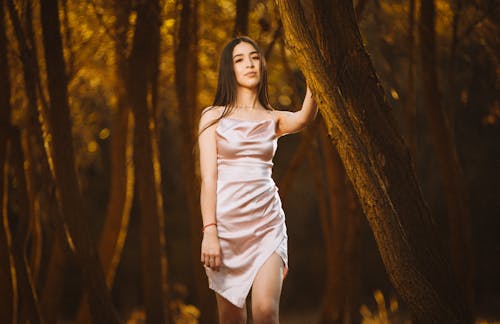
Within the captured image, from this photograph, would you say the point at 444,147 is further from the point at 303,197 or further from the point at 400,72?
the point at 303,197

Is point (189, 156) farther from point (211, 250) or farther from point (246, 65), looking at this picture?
point (211, 250)

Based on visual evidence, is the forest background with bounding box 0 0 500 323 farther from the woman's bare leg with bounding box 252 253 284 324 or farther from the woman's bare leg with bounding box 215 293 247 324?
the woman's bare leg with bounding box 215 293 247 324

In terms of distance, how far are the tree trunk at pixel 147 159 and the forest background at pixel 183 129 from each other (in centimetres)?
1

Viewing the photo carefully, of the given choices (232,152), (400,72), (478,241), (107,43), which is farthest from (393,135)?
(478,241)

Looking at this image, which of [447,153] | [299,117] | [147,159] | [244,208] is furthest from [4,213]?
[447,153]

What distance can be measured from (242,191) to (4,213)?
9.59ft

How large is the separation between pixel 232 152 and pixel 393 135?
0.71 meters

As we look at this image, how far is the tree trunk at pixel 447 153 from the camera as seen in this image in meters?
5.93

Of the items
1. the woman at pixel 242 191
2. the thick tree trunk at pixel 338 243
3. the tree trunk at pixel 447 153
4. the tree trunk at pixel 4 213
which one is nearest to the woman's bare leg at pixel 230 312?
the woman at pixel 242 191

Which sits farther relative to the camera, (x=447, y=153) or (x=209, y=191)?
(x=447, y=153)

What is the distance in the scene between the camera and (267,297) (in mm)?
2869

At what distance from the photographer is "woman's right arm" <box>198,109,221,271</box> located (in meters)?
2.97

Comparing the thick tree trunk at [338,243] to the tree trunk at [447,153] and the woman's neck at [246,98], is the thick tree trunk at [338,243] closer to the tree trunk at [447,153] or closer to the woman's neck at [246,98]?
the tree trunk at [447,153]

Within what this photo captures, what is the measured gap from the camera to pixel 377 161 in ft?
9.97
